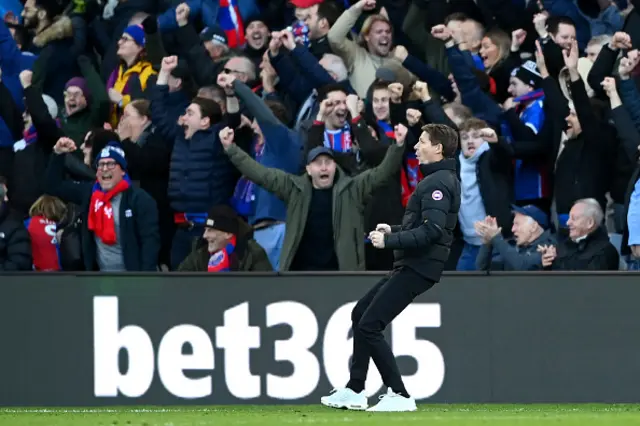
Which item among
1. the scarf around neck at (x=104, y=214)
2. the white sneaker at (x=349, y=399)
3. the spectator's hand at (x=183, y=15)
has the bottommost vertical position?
the white sneaker at (x=349, y=399)

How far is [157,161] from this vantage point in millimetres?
11711

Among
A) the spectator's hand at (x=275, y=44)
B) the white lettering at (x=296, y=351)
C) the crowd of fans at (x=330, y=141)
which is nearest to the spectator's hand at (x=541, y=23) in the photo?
the crowd of fans at (x=330, y=141)

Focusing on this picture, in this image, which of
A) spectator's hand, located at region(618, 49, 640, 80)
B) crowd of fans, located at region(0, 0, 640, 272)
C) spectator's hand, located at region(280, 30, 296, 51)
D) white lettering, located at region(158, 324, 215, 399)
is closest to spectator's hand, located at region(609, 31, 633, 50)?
crowd of fans, located at region(0, 0, 640, 272)

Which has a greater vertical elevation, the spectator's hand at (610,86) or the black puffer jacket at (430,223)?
the spectator's hand at (610,86)

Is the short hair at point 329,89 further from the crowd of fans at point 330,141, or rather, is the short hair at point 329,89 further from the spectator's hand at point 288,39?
the spectator's hand at point 288,39

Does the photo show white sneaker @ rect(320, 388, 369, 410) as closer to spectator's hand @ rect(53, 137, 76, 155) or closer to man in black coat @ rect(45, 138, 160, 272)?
man in black coat @ rect(45, 138, 160, 272)

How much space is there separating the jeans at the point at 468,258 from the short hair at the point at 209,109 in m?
2.43

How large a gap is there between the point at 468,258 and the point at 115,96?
13.6 ft

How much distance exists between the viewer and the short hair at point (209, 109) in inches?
449

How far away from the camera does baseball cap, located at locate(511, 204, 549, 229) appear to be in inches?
424

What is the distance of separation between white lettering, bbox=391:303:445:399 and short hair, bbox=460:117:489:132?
70.0 inches

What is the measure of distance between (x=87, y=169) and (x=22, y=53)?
2265 mm

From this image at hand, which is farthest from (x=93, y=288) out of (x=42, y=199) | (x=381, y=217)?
(x=381, y=217)

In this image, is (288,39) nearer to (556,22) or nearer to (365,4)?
(365,4)
